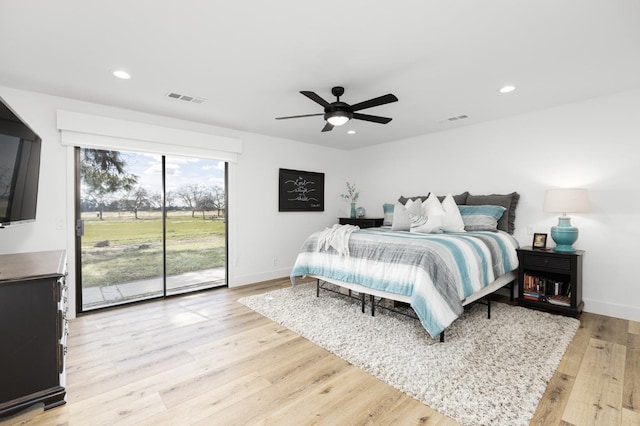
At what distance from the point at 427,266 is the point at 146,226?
3.42 metres

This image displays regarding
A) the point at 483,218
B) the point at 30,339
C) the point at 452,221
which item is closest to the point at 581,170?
the point at 483,218

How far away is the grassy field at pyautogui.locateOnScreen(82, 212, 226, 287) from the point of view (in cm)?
349

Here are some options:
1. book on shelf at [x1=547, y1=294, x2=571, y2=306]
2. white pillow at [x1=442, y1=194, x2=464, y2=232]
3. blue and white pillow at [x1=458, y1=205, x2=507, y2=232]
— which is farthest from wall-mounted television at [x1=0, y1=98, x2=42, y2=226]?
book on shelf at [x1=547, y1=294, x2=571, y2=306]

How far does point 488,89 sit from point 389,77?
1.12 m

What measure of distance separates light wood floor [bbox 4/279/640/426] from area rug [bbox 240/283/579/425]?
4.0 inches

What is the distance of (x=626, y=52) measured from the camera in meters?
2.33

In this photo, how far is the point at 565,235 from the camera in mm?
3234

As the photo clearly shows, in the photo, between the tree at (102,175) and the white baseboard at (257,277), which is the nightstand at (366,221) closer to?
the white baseboard at (257,277)

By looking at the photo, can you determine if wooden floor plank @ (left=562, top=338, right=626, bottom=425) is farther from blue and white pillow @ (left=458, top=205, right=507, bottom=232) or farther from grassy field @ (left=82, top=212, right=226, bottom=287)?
grassy field @ (left=82, top=212, right=226, bottom=287)

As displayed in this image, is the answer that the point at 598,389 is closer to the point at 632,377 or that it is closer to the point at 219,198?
the point at 632,377

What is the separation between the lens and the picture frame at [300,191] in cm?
509

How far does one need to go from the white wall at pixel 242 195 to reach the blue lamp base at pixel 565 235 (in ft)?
11.5

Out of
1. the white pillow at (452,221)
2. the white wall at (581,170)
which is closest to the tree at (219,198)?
the white pillow at (452,221)

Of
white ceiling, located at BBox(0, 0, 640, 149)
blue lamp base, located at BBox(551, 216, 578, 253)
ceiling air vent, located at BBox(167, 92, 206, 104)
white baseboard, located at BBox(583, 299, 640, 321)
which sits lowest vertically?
white baseboard, located at BBox(583, 299, 640, 321)
